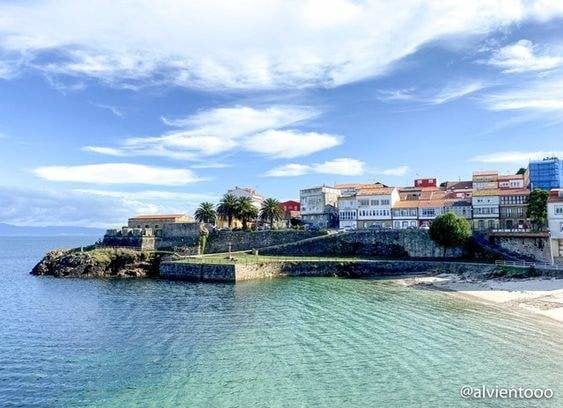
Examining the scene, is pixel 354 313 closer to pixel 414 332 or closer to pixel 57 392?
pixel 414 332

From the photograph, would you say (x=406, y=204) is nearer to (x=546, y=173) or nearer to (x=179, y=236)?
(x=546, y=173)

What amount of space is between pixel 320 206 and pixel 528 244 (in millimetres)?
47444

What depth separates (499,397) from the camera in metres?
24.8

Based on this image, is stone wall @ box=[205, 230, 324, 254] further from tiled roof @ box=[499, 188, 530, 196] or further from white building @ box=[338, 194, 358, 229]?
tiled roof @ box=[499, 188, 530, 196]

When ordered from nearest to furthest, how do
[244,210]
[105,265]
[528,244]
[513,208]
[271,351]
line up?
1. [271,351]
2. [528,244]
3. [105,265]
4. [513,208]
5. [244,210]

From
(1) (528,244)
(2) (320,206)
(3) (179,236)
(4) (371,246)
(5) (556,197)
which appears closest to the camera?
(5) (556,197)

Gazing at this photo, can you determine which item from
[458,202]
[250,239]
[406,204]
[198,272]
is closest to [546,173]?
[458,202]

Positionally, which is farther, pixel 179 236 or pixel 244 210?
pixel 179 236

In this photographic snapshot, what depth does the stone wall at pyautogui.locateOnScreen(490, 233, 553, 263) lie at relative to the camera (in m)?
67.4

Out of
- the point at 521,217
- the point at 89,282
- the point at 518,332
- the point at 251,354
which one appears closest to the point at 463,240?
the point at 521,217

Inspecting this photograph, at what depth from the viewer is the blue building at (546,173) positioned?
306ft

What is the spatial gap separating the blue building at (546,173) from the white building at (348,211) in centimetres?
3256

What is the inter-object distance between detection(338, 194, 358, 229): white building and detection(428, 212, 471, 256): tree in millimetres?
26289

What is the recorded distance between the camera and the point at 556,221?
6481 centimetres
